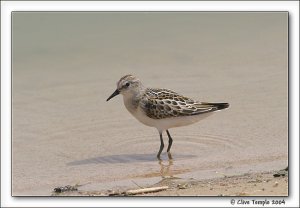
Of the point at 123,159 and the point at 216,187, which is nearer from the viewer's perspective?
the point at 216,187

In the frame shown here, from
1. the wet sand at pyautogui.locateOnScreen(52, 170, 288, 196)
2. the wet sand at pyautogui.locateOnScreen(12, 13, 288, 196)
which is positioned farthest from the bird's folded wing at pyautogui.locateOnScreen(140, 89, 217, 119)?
the wet sand at pyautogui.locateOnScreen(52, 170, 288, 196)

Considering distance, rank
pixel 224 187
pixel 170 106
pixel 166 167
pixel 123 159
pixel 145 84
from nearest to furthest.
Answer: pixel 224 187 → pixel 166 167 → pixel 123 159 → pixel 170 106 → pixel 145 84

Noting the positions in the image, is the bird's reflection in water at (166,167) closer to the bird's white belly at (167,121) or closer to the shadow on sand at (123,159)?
the shadow on sand at (123,159)

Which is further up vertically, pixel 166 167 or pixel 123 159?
pixel 123 159

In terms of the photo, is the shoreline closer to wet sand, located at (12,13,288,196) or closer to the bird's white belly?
wet sand, located at (12,13,288,196)

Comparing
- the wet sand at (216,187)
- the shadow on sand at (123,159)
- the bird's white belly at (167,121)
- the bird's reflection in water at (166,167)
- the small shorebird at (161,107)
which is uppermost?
the small shorebird at (161,107)

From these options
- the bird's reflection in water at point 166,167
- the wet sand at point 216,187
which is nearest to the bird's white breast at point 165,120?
the bird's reflection in water at point 166,167

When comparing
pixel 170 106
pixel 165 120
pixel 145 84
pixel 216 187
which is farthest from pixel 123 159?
pixel 145 84

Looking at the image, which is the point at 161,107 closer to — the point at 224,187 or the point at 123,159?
the point at 123,159
